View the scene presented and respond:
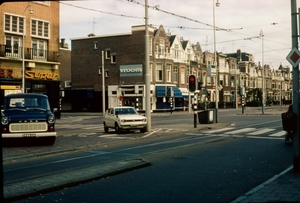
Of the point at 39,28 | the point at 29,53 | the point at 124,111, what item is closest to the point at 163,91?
the point at 39,28

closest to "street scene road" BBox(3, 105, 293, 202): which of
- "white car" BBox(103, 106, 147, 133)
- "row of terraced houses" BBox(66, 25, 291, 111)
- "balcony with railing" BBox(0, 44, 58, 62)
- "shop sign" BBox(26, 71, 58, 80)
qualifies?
"white car" BBox(103, 106, 147, 133)

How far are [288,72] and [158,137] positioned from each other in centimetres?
12727

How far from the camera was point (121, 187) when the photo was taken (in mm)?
7840

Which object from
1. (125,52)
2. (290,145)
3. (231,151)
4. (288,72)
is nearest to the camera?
(231,151)

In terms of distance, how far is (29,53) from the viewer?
35875mm

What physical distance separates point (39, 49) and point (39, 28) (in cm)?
193

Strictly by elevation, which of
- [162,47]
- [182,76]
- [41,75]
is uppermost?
[162,47]

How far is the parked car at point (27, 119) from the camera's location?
14859 millimetres

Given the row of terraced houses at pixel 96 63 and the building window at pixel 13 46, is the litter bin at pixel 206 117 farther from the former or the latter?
the building window at pixel 13 46

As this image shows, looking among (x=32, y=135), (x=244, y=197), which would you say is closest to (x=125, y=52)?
(x=32, y=135)

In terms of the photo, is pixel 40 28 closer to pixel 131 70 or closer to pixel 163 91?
pixel 131 70

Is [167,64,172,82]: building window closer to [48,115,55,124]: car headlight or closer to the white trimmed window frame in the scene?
the white trimmed window frame

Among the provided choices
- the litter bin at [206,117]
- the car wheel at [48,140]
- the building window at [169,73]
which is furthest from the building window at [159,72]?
the car wheel at [48,140]

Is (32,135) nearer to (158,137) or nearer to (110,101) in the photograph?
(158,137)
